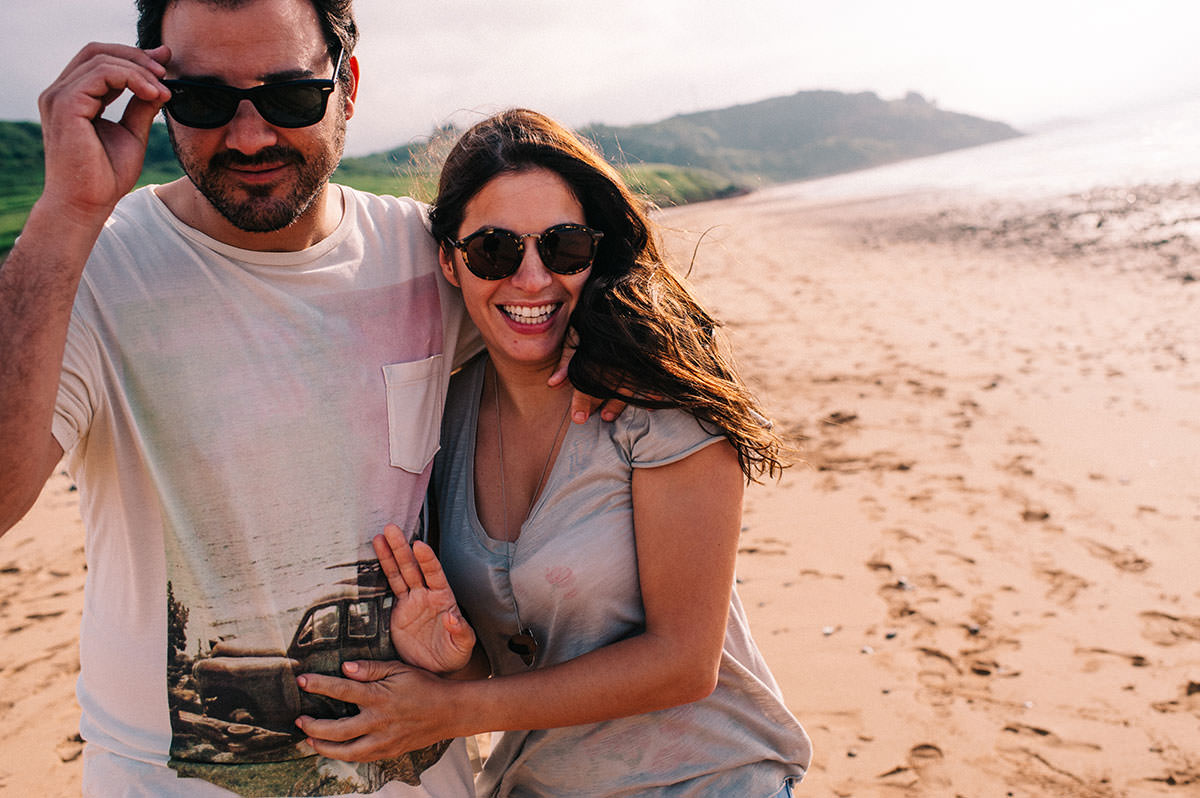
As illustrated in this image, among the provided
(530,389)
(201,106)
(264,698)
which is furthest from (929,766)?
(201,106)

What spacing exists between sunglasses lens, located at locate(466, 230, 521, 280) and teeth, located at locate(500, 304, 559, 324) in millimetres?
106

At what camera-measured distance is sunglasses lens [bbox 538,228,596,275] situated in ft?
7.80

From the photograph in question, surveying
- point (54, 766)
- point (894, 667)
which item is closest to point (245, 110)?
point (54, 766)

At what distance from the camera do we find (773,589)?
18.6 ft

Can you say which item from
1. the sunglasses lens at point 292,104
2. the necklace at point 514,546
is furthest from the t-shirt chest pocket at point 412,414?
the sunglasses lens at point 292,104

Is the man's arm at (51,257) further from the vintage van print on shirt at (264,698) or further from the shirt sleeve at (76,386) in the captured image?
the vintage van print on shirt at (264,698)

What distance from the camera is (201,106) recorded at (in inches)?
80.3

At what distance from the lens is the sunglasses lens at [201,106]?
202 centimetres

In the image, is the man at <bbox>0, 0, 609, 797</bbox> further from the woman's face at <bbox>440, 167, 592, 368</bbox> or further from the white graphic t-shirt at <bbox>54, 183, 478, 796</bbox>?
the woman's face at <bbox>440, 167, 592, 368</bbox>

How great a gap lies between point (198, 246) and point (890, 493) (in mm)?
5971

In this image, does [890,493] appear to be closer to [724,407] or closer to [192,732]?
[724,407]

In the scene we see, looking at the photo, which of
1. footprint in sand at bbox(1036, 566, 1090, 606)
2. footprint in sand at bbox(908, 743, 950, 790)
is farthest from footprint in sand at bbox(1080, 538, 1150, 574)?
footprint in sand at bbox(908, 743, 950, 790)

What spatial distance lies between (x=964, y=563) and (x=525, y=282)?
4.61 m

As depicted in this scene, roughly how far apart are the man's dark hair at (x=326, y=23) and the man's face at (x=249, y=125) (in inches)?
0.9
